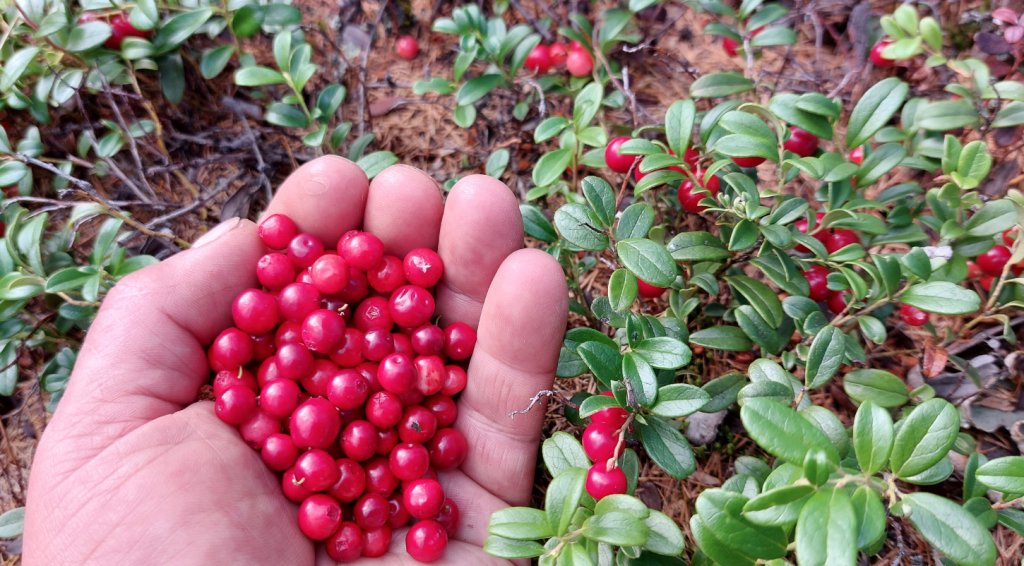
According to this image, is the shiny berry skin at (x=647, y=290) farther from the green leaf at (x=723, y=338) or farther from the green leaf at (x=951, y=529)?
the green leaf at (x=951, y=529)

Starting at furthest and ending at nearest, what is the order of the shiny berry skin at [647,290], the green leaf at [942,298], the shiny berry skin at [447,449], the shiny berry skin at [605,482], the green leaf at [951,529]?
the shiny berry skin at [647,290]
the shiny berry skin at [447,449]
the green leaf at [942,298]
the shiny berry skin at [605,482]
the green leaf at [951,529]

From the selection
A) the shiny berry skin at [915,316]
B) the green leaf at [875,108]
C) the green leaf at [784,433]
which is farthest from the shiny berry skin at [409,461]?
the green leaf at [875,108]

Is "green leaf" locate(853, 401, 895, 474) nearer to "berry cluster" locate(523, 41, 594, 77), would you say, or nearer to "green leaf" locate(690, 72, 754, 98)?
"green leaf" locate(690, 72, 754, 98)

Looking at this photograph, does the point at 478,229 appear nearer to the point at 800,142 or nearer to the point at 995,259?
the point at 800,142

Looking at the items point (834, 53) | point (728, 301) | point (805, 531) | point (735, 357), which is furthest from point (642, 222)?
point (834, 53)

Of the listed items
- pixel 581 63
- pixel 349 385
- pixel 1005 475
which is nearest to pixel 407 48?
pixel 581 63

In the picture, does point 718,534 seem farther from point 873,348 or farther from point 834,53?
point 834,53

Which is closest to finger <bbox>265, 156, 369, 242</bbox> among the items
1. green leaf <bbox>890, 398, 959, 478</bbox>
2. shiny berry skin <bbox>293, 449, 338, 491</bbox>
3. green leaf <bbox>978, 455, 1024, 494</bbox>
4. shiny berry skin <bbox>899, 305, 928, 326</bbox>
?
shiny berry skin <bbox>293, 449, 338, 491</bbox>
